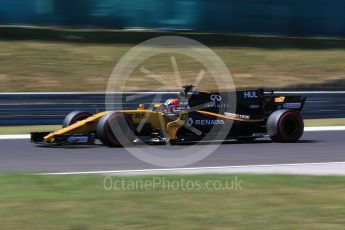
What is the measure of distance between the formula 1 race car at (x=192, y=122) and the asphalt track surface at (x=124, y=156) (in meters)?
0.22

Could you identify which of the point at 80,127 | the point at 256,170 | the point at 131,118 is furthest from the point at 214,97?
the point at 256,170

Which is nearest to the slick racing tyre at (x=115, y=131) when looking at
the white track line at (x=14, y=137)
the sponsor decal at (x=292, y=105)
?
the white track line at (x=14, y=137)

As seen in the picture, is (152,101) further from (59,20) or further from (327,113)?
(59,20)

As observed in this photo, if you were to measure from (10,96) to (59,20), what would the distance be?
8199 mm

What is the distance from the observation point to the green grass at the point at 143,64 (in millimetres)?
20827

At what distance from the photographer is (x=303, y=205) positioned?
6.57 m

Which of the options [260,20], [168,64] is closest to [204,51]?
[168,64]

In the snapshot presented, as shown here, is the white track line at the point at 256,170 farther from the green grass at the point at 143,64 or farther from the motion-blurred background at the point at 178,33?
the motion-blurred background at the point at 178,33

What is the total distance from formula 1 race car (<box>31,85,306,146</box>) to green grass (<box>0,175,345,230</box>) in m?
3.72

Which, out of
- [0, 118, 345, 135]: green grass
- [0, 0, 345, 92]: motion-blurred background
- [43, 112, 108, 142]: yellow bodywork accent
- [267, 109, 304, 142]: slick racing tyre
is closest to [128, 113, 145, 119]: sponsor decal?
[43, 112, 108, 142]: yellow bodywork accent

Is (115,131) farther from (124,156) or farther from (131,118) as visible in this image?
(124,156)

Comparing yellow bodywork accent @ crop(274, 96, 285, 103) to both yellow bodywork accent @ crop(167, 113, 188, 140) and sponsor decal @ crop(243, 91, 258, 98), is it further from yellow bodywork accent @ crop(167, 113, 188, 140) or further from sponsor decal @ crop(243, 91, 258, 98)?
yellow bodywork accent @ crop(167, 113, 188, 140)

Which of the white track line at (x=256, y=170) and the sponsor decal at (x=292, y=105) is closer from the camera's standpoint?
the white track line at (x=256, y=170)

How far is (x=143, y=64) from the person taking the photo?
23.3 m
